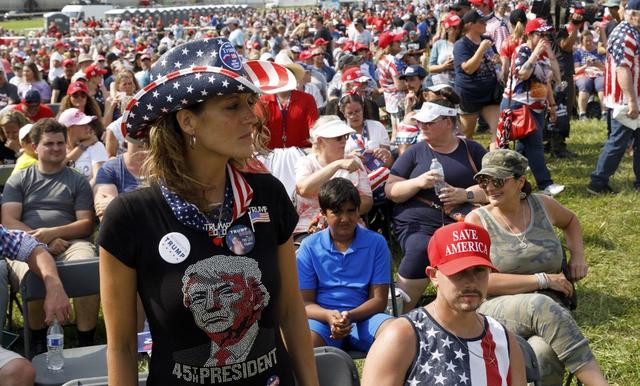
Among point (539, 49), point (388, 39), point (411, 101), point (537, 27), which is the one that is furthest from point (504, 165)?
point (388, 39)

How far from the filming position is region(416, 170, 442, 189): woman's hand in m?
5.81

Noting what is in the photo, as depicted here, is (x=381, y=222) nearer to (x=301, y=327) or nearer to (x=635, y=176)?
(x=635, y=176)

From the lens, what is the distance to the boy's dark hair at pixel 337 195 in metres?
4.75

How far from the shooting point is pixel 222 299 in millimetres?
2195

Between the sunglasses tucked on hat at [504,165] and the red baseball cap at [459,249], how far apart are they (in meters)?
1.55

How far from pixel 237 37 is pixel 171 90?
68.4ft

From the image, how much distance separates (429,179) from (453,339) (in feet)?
9.24

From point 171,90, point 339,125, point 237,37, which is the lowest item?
point 237,37

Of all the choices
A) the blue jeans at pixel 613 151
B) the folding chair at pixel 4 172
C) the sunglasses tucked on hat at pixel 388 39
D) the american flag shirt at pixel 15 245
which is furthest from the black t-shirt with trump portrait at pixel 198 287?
the sunglasses tucked on hat at pixel 388 39

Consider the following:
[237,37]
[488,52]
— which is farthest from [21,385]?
[237,37]

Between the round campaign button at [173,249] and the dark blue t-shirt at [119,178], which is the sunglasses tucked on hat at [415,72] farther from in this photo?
the round campaign button at [173,249]

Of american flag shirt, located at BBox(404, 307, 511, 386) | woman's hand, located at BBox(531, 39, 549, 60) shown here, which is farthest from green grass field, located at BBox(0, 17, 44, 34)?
american flag shirt, located at BBox(404, 307, 511, 386)

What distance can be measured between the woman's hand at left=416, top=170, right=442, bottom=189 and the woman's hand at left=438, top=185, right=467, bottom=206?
80mm

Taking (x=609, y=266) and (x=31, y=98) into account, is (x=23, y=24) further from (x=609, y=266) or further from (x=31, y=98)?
(x=609, y=266)
